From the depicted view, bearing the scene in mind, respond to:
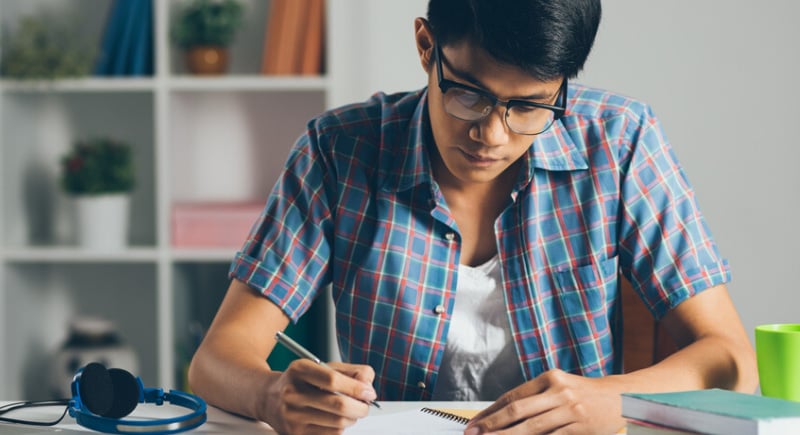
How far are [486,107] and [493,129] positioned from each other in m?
0.03

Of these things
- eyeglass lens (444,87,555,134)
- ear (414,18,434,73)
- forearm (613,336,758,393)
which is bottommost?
forearm (613,336,758,393)

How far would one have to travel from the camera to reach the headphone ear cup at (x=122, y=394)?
1057 mm

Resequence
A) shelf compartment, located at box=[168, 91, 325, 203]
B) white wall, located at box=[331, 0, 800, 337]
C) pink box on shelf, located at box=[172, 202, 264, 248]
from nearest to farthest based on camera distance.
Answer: white wall, located at box=[331, 0, 800, 337] < pink box on shelf, located at box=[172, 202, 264, 248] < shelf compartment, located at box=[168, 91, 325, 203]

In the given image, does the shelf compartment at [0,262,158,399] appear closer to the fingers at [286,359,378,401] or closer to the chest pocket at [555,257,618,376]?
the chest pocket at [555,257,618,376]

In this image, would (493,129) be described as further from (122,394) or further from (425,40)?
(122,394)

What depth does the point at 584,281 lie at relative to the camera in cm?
140

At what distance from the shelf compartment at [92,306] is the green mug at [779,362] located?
2.01 meters

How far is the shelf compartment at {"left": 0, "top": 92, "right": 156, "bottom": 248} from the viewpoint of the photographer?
104 inches

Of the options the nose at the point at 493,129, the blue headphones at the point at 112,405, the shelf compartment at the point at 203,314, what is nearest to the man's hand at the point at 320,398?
the blue headphones at the point at 112,405

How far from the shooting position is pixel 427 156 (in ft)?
4.69

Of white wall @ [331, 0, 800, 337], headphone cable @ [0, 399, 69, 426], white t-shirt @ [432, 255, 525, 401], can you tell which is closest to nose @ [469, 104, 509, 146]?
white t-shirt @ [432, 255, 525, 401]

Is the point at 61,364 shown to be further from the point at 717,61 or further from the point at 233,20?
the point at 717,61

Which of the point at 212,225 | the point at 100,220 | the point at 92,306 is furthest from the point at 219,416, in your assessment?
the point at 92,306

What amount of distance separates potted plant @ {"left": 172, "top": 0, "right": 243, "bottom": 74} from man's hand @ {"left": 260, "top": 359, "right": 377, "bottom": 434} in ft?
5.18
